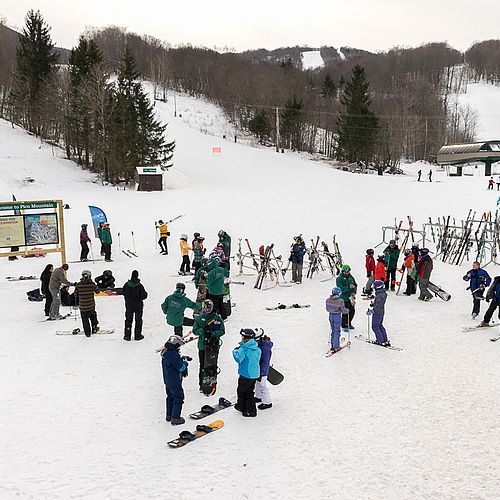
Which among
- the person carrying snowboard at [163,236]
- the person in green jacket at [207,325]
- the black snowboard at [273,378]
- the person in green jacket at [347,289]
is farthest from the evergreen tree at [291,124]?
the black snowboard at [273,378]

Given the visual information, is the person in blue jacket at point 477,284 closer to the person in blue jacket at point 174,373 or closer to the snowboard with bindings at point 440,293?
the snowboard with bindings at point 440,293

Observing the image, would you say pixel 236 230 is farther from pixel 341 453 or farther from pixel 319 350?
pixel 341 453

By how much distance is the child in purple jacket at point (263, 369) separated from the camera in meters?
8.06

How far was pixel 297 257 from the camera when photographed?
16.6 meters

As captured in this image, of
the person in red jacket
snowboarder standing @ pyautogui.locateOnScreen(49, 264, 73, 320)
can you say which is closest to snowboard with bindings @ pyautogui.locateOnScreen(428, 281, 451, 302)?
the person in red jacket

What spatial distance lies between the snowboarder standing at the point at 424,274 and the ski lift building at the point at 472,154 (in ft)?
126

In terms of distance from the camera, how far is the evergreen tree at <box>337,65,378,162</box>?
5859cm

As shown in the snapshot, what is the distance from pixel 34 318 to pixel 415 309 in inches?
409

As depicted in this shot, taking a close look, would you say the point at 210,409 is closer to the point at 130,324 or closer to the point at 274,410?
the point at 274,410

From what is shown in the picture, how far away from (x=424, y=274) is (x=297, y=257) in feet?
13.7

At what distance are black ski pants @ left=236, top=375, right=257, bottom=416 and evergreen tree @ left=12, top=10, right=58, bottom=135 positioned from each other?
160 feet

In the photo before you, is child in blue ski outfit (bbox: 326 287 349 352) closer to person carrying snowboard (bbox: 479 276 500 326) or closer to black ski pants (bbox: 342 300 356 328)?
black ski pants (bbox: 342 300 356 328)

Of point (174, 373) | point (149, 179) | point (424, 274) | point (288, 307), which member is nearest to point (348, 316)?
point (288, 307)

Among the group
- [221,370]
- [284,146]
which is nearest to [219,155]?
[284,146]
